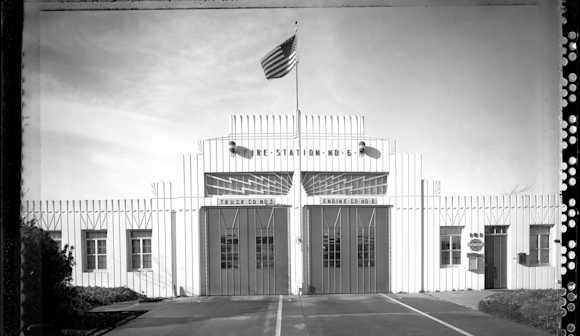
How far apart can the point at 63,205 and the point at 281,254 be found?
810 centimetres

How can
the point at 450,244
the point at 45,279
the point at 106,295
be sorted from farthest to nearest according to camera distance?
1. the point at 450,244
2. the point at 106,295
3. the point at 45,279

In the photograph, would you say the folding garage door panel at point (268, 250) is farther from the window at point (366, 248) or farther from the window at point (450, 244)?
the window at point (450, 244)

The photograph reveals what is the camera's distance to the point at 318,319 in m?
7.70

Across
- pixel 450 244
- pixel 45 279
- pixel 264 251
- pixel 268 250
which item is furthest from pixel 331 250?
pixel 45 279

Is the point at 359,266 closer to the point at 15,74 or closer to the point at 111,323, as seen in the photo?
the point at 111,323

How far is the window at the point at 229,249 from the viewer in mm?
10969

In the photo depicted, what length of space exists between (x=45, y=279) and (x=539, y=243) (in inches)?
642

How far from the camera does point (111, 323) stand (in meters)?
7.64

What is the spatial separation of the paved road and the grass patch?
26cm

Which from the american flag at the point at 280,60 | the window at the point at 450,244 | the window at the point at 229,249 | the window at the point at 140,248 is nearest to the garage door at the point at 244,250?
the window at the point at 229,249

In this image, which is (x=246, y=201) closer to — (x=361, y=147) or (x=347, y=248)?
(x=347, y=248)

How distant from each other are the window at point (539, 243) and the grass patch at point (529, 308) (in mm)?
3536

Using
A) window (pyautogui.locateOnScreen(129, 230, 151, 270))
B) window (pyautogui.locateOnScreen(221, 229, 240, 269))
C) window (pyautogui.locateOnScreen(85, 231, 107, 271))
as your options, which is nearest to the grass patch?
window (pyautogui.locateOnScreen(221, 229, 240, 269))

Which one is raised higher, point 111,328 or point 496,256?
point 496,256
